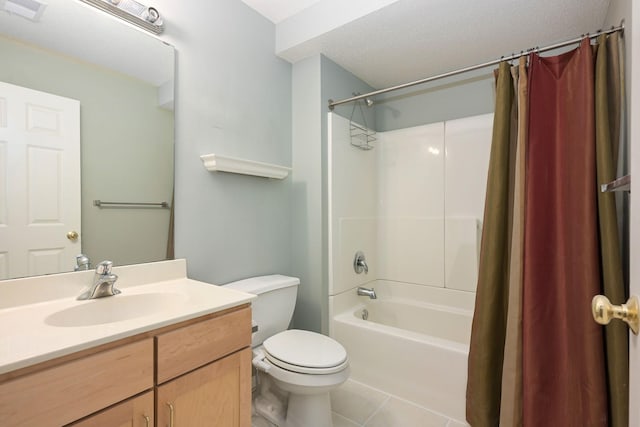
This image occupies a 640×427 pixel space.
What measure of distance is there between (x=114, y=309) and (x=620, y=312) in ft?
4.91

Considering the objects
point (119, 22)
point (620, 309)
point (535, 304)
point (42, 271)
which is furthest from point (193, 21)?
point (535, 304)

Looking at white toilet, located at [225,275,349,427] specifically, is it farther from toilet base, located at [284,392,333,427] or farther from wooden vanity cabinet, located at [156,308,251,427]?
wooden vanity cabinet, located at [156,308,251,427]

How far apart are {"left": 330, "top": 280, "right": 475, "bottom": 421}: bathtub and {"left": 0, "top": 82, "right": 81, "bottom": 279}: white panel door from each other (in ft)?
5.12

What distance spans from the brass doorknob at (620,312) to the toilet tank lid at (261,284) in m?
1.41

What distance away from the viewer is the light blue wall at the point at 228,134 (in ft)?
5.31

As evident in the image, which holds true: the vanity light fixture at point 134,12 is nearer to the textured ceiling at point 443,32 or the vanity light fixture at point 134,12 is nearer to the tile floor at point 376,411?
the textured ceiling at point 443,32

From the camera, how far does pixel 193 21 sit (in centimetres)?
165

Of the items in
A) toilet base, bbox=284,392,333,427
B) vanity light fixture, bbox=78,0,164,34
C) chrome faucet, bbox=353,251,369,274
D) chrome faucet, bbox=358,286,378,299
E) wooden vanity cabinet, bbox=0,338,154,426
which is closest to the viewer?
wooden vanity cabinet, bbox=0,338,154,426

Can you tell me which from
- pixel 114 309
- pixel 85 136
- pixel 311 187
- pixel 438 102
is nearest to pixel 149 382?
pixel 114 309

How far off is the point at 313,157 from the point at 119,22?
1246mm

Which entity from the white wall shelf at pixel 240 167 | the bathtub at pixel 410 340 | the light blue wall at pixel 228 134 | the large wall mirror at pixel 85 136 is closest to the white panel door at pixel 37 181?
the large wall mirror at pixel 85 136

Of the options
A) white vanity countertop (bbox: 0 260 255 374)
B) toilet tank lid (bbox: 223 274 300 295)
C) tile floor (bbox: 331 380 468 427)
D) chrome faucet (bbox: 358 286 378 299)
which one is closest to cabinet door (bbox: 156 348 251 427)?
white vanity countertop (bbox: 0 260 255 374)

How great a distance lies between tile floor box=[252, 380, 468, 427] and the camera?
167 centimetres

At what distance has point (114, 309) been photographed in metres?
1.17
